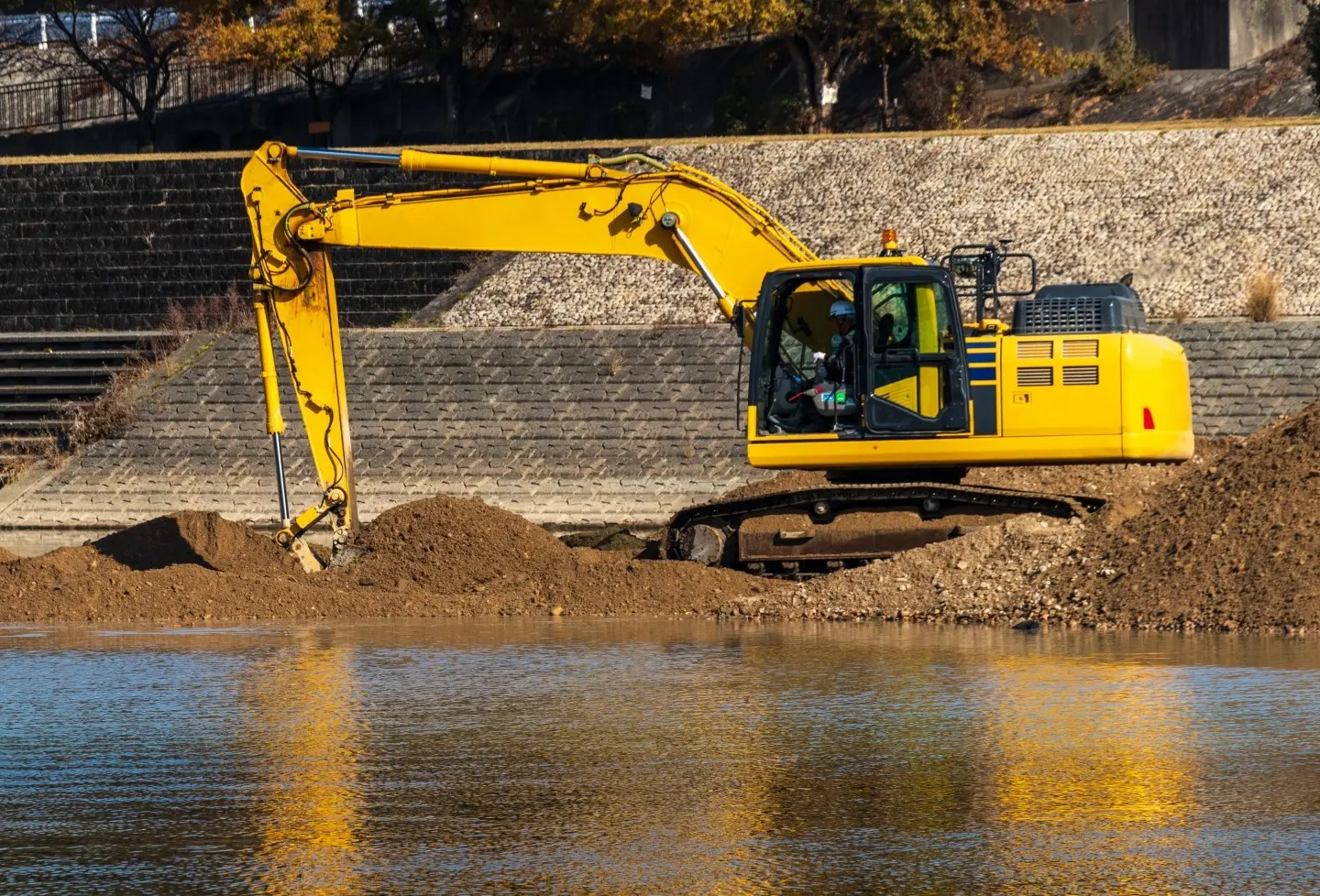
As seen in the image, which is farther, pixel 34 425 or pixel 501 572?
pixel 34 425

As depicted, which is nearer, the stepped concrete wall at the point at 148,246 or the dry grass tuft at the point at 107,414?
the dry grass tuft at the point at 107,414

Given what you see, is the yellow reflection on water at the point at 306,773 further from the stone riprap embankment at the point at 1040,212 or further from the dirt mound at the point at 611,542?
the stone riprap embankment at the point at 1040,212

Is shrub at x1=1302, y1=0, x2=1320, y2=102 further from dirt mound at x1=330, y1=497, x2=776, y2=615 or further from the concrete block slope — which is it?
dirt mound at x1=330, y1=497, x2=776, y2=615

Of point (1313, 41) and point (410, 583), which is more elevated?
point (1313, 41)

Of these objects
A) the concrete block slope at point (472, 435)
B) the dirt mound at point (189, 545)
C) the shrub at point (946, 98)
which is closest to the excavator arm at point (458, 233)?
the dirt mound at point (189, 545)

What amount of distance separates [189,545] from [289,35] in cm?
2657

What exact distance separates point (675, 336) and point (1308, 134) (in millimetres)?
11014

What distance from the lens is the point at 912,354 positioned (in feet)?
53.5

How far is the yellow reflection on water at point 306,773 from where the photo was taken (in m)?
7.34

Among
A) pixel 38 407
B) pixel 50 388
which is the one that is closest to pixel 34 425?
pixel 38 407

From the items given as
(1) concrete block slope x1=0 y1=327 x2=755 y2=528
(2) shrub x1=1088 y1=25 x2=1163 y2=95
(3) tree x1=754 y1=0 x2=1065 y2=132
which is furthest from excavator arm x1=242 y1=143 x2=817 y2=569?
(2) shrub x1=1088 y1=25 x2=1163 y2=95

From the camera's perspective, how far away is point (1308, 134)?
30.4 metres

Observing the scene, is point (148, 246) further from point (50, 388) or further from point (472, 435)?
point (472, 435)

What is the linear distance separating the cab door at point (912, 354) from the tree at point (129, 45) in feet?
110
